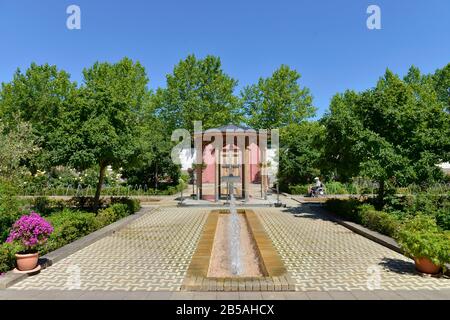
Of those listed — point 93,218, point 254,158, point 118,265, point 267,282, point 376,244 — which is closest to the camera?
point 267,282

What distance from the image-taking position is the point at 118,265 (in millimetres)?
8430

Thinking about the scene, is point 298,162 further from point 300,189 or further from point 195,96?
point 195,96

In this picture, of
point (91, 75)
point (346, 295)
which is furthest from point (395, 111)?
point (91, 75)

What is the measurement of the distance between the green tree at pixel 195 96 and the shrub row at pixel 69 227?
23596 millimetres

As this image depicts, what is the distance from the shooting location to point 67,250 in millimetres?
9562

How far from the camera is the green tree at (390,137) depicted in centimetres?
1300

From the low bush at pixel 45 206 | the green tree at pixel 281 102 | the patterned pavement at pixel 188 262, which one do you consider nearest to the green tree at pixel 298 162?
the green tree at pixel 281 102

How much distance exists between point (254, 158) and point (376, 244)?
30.8 meters

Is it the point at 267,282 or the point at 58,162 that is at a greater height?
the point at 58,162

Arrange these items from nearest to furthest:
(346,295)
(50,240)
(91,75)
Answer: (346,295) < (50,240) < (91,75)

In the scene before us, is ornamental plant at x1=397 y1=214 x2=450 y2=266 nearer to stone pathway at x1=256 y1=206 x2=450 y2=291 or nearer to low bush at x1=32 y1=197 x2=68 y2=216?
stone pathway at x1=256 y1=206 x2=450 y2=291

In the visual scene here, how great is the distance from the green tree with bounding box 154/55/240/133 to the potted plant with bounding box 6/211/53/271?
31.4 meters

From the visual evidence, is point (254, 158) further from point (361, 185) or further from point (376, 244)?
point (376, 244)
